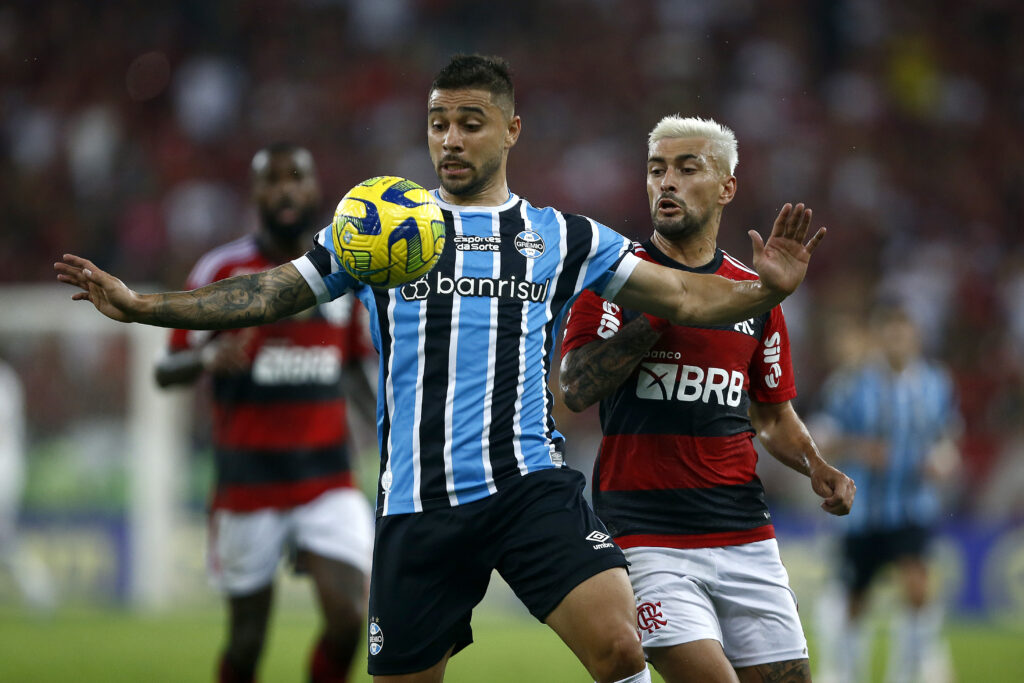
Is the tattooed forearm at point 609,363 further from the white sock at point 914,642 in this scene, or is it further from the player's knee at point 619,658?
the white sock at point 914,642

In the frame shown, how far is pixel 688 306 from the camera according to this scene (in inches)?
183

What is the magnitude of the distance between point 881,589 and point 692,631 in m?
10.6

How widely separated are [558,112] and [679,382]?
575 inches

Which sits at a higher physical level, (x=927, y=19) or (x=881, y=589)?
(x=927, y=19)

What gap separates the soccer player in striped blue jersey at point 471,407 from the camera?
4.37 m

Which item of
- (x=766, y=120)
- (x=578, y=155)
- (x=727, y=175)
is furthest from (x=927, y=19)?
(x=727, y=175)

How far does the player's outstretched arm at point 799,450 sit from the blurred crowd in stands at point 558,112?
440 inches

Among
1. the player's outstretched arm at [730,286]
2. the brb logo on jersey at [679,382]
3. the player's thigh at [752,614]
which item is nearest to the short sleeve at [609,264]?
the player's outstretched arm at [730,286]

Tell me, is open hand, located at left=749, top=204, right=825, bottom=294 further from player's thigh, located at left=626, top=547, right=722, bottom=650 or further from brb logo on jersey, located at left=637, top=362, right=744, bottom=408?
player's thigh, located at left=626, top=547, right=722, bottom=650

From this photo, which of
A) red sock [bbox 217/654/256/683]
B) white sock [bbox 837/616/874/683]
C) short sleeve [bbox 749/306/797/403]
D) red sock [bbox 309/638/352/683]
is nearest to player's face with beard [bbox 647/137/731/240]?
short sleeve [bbox 749/306/797/403]

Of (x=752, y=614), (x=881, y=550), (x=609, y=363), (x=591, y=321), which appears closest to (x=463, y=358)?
(x=609, y=363)

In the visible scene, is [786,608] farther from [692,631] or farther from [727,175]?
[727,175]

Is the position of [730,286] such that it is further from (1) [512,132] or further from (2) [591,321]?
(1) [512,132]

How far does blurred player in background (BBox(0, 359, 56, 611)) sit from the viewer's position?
13781 millimetres
